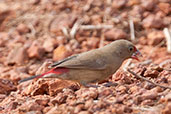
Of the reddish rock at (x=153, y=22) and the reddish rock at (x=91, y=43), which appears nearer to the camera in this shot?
the reddish rock at (x=91, y=43)

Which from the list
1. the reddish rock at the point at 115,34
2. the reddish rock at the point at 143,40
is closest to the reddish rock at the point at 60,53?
the reddish rock at the point at 115,34

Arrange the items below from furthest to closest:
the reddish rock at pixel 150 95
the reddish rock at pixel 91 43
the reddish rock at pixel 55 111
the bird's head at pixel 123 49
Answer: the reddish rock at pixel 91 43, the bird's head at pixel 123 49, the reddish rock at pixel 150 95, the reddish rock at pixel 55 111

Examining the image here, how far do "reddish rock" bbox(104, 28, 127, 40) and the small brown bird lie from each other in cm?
304

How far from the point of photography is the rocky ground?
5.53m

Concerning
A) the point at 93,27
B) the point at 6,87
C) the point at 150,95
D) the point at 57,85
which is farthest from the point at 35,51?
the point at 150,95

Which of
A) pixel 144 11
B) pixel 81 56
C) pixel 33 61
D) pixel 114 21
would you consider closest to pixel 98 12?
pixel 114 21

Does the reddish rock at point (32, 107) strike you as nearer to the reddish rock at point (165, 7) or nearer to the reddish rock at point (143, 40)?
the reddish rock at point (143, 40)

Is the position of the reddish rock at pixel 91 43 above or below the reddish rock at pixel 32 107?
above

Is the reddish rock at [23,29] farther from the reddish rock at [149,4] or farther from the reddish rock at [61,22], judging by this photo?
the reddish rock at [149,4]

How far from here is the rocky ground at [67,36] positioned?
18.1ft

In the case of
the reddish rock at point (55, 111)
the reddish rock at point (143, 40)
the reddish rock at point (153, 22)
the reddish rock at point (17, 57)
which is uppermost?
the reddish rock at point (153, 22)

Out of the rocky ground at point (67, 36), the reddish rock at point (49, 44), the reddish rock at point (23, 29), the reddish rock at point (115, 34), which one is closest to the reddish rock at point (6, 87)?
the rocky ground at point (67, 36)

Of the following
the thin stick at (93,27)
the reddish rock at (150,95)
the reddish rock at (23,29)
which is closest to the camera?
the reddish rock at (150,95)

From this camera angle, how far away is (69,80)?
5422mm
